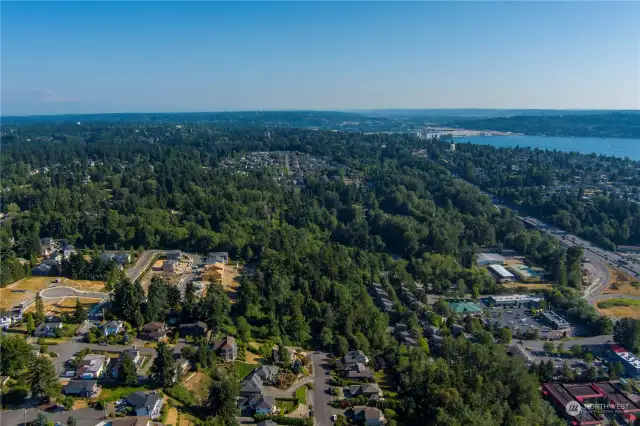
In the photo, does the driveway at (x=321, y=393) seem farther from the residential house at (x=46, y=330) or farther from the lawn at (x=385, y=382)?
the residential house at (x=46, y=330)

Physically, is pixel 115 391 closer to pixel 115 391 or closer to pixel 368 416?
pixel 115 391

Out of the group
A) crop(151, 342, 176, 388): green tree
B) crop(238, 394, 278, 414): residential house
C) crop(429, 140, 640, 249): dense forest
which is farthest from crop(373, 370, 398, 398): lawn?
crop(429, 140, 640, 249): dense forest

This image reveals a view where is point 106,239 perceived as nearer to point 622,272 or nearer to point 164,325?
point 164,325

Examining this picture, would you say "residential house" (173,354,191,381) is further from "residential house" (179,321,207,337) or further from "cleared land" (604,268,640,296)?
"cleared land" (604,268,640,296)

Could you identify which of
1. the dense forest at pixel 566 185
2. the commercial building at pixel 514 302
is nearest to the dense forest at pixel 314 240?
the commercial building at pixel 514 302

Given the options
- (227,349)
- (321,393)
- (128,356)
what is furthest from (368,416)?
(128,356)
